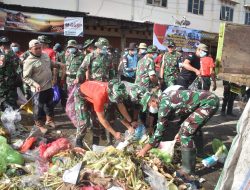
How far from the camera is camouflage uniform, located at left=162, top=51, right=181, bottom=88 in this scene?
8055mm

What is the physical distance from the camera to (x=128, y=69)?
9406 millimetres

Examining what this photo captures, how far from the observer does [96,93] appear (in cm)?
489

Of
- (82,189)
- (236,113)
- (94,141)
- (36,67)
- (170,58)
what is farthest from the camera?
(236,113)

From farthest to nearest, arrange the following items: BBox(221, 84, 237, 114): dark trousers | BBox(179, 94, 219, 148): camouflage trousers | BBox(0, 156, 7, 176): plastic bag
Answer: BBox(221, 84, 237, 114): dark trousers
BBox(179, 94, 219, 148): camouflage trousers
BBox(0, 156, 7, 176): plastic bag

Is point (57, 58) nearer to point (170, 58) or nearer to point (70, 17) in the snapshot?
point (170, 58)

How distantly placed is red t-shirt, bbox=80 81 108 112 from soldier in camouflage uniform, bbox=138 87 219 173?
1.78 feet

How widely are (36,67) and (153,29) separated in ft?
45.6

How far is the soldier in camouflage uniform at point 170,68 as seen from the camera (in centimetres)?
806

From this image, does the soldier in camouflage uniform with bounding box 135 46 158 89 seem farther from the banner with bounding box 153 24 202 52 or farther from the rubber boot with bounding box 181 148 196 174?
the banner with bounding box 153 24 202 52

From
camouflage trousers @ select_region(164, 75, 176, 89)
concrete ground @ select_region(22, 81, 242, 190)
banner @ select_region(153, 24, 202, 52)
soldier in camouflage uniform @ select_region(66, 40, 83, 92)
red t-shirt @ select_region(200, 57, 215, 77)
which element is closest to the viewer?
concrete ground @ select_region(22, 81, 242, 190)

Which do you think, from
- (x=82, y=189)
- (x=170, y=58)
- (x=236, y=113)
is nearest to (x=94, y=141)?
(x=82, y=189)

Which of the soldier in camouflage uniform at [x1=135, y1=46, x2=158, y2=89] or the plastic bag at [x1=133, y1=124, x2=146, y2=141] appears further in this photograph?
the soldier in camouflage uniform at [x1=135, y1=46, x2=158, y2=89]

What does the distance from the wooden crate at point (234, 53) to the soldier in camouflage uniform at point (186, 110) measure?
1.10 metres

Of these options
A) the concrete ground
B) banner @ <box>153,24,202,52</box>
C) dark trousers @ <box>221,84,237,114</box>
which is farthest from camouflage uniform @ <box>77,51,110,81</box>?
banner @ <box>153,24,202,52</box>
